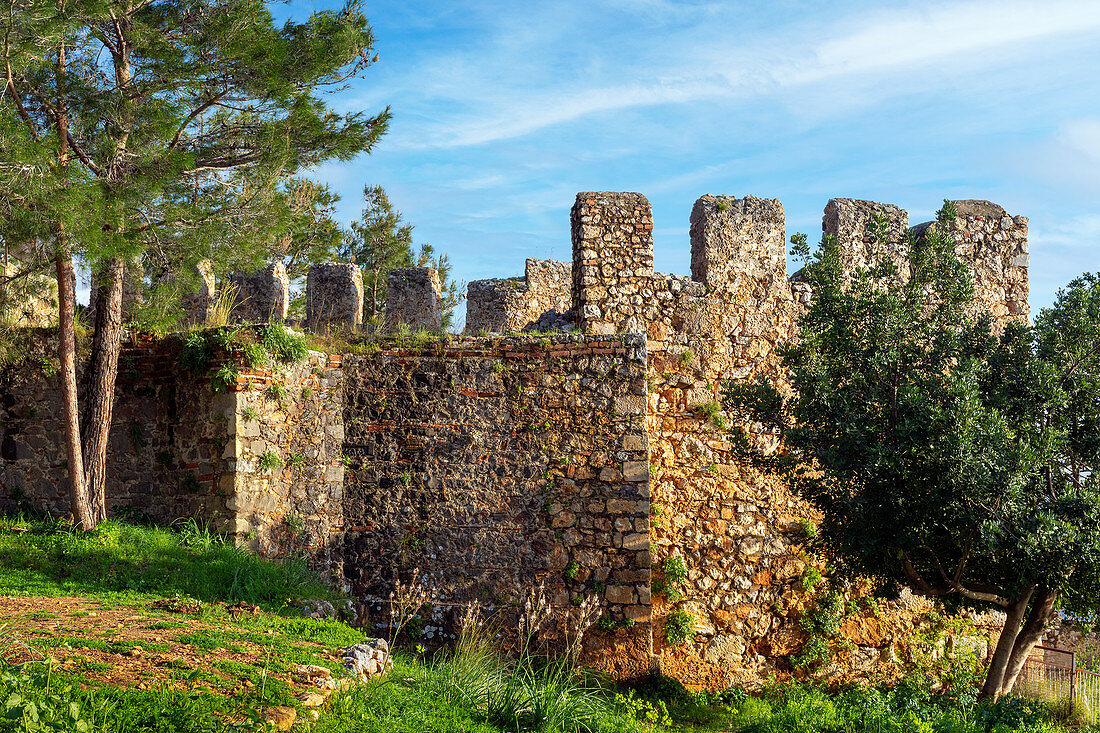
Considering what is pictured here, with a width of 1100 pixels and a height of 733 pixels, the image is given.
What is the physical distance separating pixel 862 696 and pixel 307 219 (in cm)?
843

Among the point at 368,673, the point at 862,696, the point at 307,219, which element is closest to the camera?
the point at 368,673

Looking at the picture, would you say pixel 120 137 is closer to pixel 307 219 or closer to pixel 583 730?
pixel 307 219

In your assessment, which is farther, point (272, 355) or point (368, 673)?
point (272, 355)

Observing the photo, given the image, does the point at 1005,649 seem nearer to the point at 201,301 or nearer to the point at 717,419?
the point at 717,419

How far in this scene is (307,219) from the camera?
11227 mm

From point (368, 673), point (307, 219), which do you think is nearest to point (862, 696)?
point (368, 673)

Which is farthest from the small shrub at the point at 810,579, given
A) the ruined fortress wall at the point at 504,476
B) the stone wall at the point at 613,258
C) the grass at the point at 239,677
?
the stone wall at the point at 613,258

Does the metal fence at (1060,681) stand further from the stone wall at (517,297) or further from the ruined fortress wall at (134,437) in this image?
the ruined fortress wall at (134,437)

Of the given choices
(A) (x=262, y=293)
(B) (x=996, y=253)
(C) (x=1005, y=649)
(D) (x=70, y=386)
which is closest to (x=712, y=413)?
(C) (x=1005, y=649)

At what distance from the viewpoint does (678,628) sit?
10.9 meters

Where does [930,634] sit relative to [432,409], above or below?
below

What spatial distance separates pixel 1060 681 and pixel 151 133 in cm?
1327

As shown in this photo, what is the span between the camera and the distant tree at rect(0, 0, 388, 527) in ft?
28.9

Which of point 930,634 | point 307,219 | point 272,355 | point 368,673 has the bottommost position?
point 930,634
